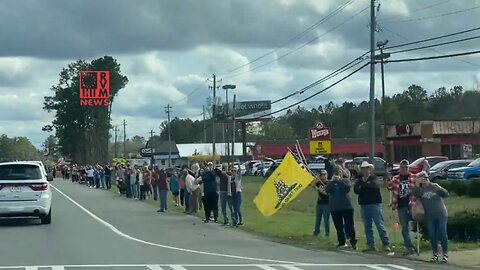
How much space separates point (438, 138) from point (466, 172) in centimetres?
3268

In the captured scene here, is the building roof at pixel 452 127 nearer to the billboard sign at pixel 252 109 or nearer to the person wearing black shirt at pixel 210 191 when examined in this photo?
the billboard sign at pixel 252 109

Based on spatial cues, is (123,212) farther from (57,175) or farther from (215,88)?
(57,175)

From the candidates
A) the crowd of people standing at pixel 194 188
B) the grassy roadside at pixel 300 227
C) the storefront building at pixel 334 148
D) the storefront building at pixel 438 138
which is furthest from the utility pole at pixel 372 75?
the storefront building at pixel 334 148

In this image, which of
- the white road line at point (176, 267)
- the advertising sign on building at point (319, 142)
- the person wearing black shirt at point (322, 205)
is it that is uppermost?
the advertising sign on building at point (319, 142)

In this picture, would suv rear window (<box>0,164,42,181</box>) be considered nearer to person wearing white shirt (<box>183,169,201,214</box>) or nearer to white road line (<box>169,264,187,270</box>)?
person wearing white shirt (<box>183,169,201,214</box>)

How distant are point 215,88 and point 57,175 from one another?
37.9 metres

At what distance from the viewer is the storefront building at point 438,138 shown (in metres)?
80.1

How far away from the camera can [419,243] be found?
62.5 feet

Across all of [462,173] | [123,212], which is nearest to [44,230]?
[123,212]

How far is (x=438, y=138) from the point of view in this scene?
80750 millimetres

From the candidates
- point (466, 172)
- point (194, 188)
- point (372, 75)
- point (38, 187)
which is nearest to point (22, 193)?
point (38, 187)

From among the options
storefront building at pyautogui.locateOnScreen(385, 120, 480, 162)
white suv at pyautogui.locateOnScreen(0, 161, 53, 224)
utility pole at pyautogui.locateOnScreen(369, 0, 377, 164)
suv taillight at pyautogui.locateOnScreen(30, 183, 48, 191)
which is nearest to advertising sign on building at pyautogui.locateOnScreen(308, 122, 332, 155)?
utility pole at pyautogui.locateOnScreen(369, 0, 377, 164)

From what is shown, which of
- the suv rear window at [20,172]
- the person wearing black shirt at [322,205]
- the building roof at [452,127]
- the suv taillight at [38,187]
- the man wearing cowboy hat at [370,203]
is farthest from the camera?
the building roof at [452,127]

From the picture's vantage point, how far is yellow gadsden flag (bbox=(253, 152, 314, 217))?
24109mm
